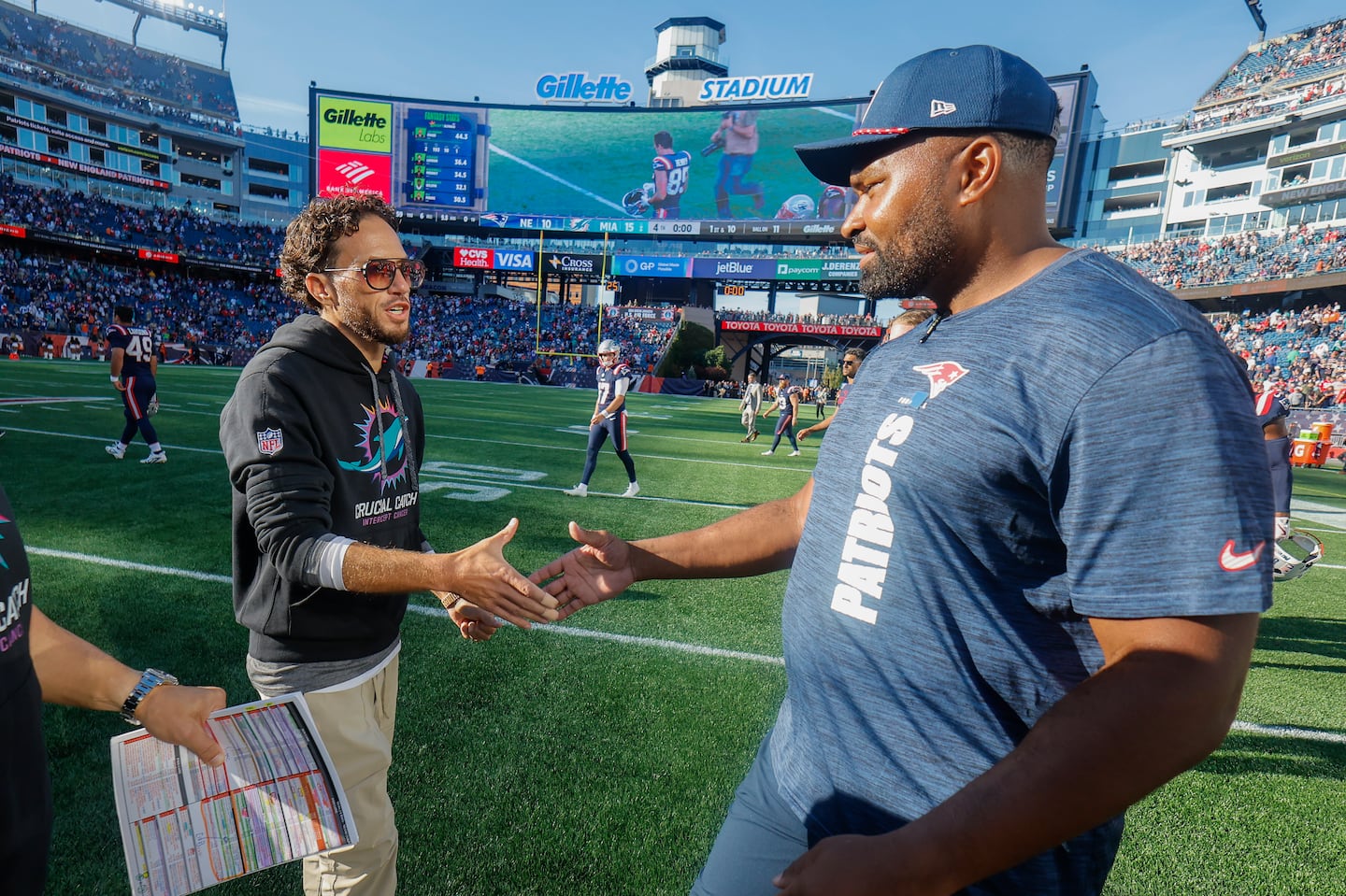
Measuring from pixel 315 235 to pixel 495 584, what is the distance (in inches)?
58.3

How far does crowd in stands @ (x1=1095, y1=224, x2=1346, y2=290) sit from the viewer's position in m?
37.1

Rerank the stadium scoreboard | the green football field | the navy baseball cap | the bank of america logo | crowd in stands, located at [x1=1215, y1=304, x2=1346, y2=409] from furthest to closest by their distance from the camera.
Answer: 1. the stadium scoreboard
2. the bank of america logo
3. crowd in stands, located at [x1=1215, y1=304, x2=1346, y2=409]
4. the green football field
5. the navy baseball cap

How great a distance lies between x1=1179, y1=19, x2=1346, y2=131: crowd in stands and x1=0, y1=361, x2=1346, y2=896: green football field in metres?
59.1

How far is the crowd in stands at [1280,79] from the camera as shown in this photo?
156 feet

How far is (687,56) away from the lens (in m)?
87.4

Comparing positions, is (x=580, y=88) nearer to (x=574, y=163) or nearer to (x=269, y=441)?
(x=574, y=163)

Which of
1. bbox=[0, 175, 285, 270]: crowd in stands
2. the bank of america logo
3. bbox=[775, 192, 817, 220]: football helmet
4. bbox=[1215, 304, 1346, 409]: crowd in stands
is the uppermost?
the bank of america logo

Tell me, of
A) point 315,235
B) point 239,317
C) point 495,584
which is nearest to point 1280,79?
point 315,235

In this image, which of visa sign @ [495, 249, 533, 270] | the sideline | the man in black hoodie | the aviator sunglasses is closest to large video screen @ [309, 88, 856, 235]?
visa sign @ [495, 249, 533, 270]

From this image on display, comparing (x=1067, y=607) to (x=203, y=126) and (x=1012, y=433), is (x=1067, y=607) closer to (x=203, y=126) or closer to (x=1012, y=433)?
(x=1012, y=433)

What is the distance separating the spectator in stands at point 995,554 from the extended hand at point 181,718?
1.20 m

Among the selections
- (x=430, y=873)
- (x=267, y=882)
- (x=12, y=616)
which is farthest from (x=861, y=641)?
(x=267, y=882)

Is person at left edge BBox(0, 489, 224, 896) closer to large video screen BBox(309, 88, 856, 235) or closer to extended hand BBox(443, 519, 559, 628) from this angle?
extended hand BBox(443, 519, 559, 628)

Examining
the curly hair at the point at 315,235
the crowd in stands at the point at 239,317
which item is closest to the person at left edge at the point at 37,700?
the curly hair at the point at 315,235
